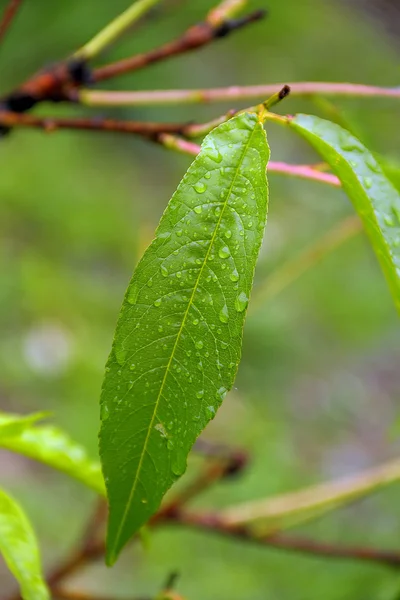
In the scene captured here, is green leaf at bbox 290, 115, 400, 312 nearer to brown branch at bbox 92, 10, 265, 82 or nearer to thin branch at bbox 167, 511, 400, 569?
brown branch at bbox 92, 10, 265, 82

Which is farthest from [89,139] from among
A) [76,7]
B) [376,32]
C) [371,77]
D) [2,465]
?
[376,32]

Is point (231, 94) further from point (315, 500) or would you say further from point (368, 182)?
point (315, 500)

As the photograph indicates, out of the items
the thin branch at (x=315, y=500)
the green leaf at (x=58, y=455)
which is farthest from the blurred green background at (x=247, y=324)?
the green leaf at (x=58, y=455)

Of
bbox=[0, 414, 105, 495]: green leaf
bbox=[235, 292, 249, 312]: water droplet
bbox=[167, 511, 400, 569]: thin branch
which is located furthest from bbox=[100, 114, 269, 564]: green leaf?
bbox=[167, 511, 400, 569]: thin branch

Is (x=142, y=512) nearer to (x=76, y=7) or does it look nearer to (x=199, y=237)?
(x=199, y=237)

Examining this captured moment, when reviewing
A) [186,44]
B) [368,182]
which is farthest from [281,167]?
[186,44]
